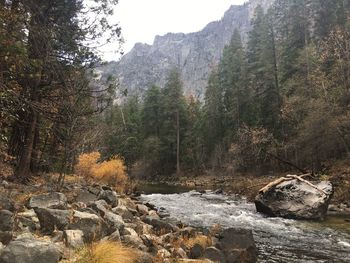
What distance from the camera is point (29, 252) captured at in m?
4.96

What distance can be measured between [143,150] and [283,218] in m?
37.7

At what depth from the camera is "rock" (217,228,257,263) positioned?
8.45 m

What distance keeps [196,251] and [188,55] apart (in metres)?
176

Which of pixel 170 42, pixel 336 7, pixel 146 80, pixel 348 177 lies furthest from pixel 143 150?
pixel 170 42

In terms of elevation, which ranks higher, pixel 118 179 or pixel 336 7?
pixel 336 7

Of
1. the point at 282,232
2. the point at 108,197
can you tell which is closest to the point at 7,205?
the point at 108,197

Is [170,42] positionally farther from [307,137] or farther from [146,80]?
[307,137]

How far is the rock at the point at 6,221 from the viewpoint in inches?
242

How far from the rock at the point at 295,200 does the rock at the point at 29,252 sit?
12.2 meters

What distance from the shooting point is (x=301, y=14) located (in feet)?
128

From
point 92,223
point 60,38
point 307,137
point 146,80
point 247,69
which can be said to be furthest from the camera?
point 146,80

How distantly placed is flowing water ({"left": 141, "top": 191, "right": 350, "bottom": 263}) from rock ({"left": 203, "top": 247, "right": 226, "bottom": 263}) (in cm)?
123

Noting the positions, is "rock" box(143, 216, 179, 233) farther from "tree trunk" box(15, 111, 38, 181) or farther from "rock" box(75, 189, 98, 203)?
"tree trunk" box(15, 111, 38, 181)

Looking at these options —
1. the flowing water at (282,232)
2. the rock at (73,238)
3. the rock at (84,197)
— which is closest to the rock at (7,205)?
the rock at (73,238)
